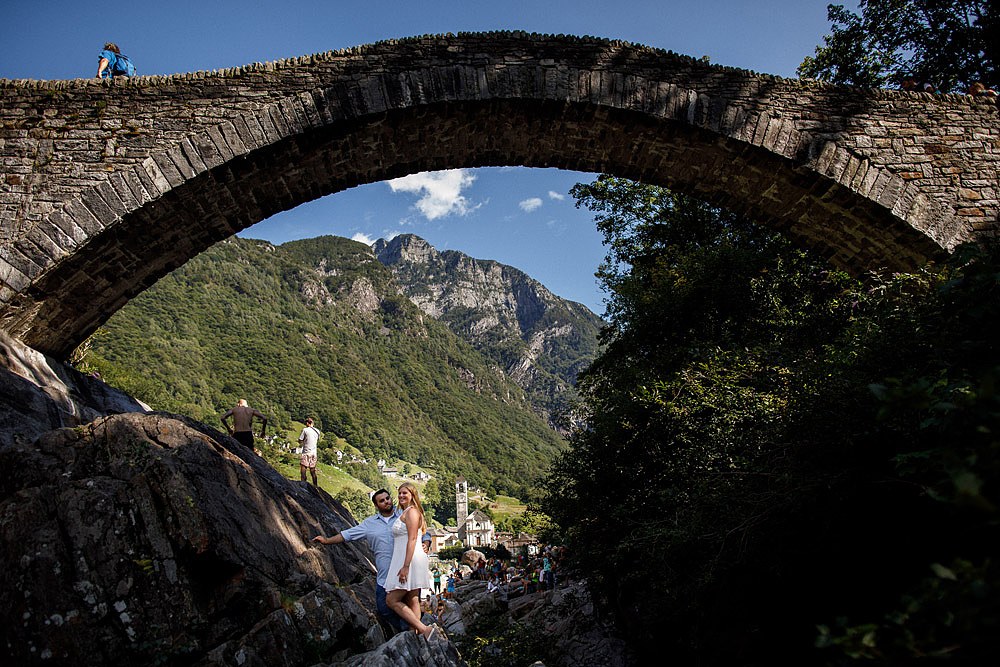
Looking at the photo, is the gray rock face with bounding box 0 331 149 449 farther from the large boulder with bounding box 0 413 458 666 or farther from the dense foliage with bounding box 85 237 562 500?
the dense foliage with bounding box 85 237 562 500

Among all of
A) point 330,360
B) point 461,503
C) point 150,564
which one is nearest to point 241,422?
point 150,564

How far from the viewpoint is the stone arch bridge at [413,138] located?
5.40 m

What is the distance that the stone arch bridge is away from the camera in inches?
213

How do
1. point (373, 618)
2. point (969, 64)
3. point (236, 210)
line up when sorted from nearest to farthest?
1. point (373, 618)
2. point (236, 210)
3. point (969, 64)

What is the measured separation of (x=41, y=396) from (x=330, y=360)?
11859 centimetres

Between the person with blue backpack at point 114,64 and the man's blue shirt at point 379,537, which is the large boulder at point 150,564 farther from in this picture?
the person with blue backpack at point 114,64

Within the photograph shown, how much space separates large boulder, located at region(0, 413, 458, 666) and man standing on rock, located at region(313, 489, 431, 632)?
0.21 m

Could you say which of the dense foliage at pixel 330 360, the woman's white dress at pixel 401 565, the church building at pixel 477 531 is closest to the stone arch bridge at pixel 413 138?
the woman's white dress at pixel 401 565

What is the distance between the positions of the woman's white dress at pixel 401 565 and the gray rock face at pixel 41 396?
275cm

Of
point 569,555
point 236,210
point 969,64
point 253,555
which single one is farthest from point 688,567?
point 969,64

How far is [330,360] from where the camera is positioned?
385 ft

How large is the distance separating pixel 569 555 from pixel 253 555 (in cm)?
541

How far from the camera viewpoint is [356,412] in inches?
4387

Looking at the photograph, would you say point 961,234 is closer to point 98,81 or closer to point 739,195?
point 739,195
